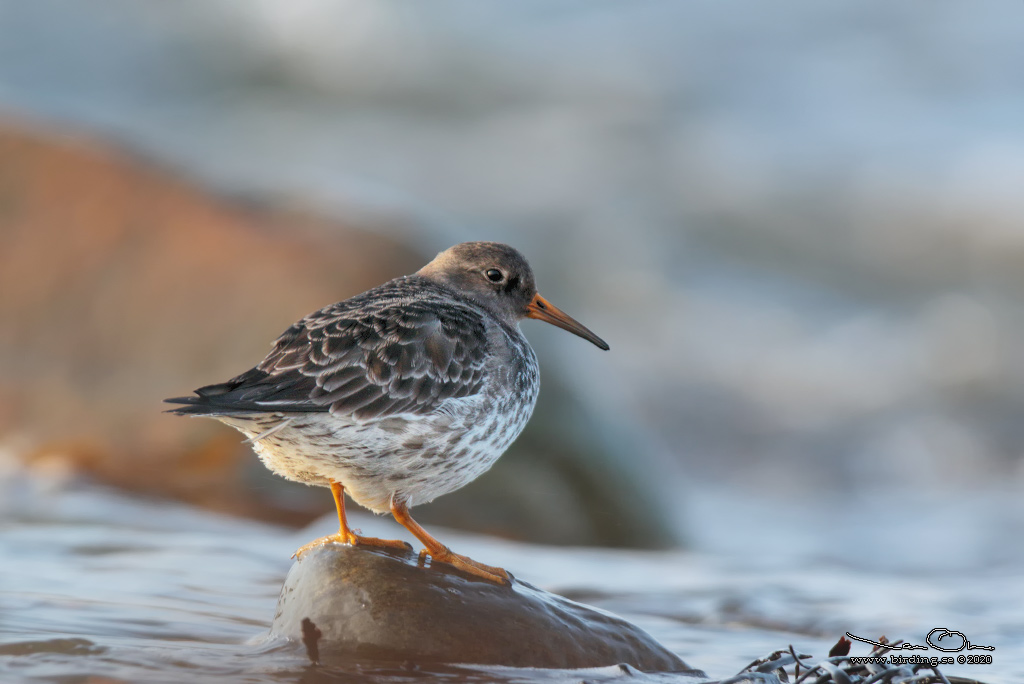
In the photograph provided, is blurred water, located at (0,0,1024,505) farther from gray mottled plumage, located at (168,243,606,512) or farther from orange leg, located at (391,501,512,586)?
orange leg, located at (391,501,512,586)

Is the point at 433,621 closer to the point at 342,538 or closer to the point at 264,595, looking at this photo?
the point at 342,538

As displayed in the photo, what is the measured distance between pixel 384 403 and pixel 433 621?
0.84 meters

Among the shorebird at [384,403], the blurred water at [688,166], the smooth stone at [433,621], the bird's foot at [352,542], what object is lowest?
the smooth stone at [433,621]

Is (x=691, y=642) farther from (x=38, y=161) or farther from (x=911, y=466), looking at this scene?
(x=911, y=466)

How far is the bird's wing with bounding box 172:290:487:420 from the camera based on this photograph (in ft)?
13.3

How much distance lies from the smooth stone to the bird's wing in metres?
0.65

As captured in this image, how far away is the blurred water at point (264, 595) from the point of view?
402 centimetres

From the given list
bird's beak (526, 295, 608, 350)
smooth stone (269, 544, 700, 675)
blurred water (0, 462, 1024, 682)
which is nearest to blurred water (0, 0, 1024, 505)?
blurred water (0, 462, 1024, 682)

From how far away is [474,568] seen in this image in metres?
4.50

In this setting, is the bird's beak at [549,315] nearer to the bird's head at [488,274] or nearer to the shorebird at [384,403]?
the bird's head at [488,274]

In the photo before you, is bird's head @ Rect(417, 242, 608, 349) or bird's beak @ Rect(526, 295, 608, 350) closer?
bird's head @ Rect(417, 242, 608, 349)

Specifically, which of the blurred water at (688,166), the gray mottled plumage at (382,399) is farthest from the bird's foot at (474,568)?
the blurred water at (688,166)

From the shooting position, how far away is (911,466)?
1163cm
